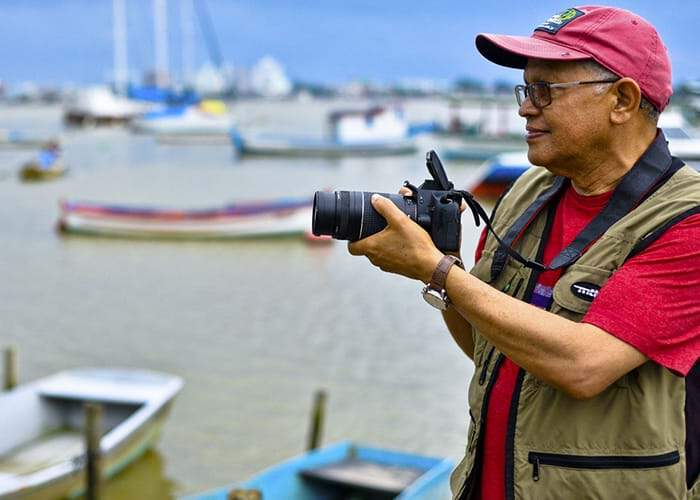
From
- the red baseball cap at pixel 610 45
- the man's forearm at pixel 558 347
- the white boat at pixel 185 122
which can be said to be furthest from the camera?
the white boat at pixel 185 122

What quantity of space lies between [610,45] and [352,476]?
543 centimetres

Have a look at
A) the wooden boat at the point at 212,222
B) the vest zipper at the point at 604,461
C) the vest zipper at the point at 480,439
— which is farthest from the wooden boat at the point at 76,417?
the wooden boat at the point at 212,222

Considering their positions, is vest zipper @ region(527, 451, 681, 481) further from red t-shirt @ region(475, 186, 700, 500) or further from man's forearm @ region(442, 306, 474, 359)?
man's forearm @ region(442, 306, 474, 359)

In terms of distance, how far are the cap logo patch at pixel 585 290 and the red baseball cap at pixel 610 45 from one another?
428mm

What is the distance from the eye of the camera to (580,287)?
1945 mm

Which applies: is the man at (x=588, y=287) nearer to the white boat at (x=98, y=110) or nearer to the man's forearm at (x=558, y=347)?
the man's forearm at (x=558, y=347)

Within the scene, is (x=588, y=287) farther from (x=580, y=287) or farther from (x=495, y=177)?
(x=495, y=177)

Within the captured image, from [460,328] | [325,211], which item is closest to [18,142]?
[460,328]

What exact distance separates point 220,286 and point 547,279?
15229 mm

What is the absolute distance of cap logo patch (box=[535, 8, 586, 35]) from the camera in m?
2.03

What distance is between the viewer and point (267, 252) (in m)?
20.8

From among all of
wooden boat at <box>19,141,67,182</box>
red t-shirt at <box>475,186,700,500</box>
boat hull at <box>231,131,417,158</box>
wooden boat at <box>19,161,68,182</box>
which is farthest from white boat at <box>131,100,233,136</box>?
red t-shirt at <box>475,186,700,500</box>

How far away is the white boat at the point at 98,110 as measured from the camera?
76.9 meters

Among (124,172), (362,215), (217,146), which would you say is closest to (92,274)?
(362,215)
